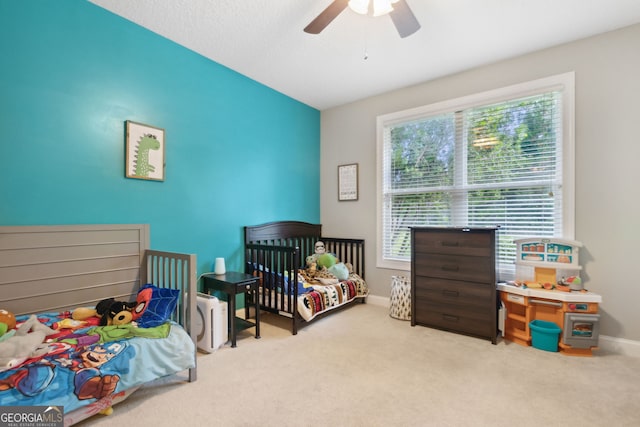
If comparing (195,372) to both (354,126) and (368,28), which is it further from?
(354,126)

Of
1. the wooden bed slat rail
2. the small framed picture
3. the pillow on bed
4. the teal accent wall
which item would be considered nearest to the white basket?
the small framed picture

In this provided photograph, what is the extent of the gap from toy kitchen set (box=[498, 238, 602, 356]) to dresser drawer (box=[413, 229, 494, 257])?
376 millimetres

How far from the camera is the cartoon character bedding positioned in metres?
1.29

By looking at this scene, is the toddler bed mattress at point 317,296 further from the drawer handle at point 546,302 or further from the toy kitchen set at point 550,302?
the drawer handle at point 546,302

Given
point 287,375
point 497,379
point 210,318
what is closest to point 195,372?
point 210,318

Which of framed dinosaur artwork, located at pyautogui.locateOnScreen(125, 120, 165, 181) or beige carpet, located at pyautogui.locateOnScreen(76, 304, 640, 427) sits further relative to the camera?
framed dinosaur artwork, located at pyautogui.locateOnScreen(125, 120, 165, 181)

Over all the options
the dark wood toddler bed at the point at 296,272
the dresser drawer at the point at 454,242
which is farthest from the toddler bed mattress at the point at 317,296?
the dresser drawer at the point at 454,242

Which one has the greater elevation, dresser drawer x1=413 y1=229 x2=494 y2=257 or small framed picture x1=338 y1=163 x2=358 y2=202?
small framed picture x1=338 y1=163 x2=358 y2=202

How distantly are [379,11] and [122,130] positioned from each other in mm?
2035

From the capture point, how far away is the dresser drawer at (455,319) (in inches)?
100

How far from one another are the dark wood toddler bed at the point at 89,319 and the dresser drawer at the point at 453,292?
2.05 meters

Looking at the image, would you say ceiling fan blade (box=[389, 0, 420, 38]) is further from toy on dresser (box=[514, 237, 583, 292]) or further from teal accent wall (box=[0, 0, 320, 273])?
toy on dresser (box=[514, 237, 583, 292])

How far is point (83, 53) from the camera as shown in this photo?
2098 mm

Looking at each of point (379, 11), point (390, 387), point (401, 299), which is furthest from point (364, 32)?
point (390, 387)
